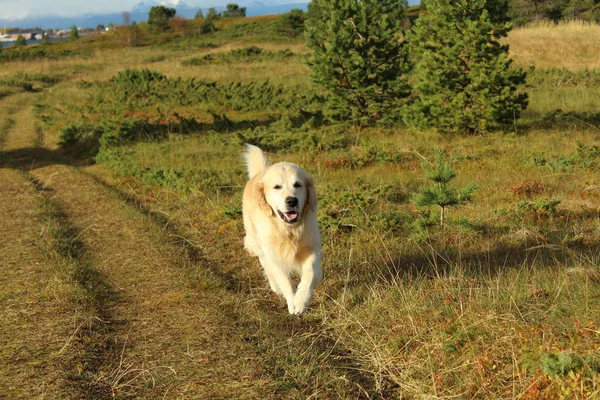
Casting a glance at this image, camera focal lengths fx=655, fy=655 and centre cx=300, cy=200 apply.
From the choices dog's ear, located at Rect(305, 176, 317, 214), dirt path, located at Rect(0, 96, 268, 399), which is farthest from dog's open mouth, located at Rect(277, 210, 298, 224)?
dirt path, located at Rect(0, 96, 268, 399)

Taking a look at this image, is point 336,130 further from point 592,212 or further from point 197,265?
point 197,265

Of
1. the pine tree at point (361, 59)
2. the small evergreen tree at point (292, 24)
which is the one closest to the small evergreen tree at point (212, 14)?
the small evergreen tree at point (292, 24)

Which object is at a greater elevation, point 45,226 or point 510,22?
point 510,22

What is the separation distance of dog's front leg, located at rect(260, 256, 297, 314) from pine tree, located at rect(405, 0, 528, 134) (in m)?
8.80

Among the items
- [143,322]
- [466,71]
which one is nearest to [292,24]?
[466,71]

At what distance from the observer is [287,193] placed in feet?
Answer: 16.8

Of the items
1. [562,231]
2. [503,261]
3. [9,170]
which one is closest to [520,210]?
[562,231]

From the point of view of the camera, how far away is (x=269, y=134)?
14.6 metres

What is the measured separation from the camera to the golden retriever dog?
5125 mm

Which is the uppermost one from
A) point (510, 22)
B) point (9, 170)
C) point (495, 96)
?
point (510, 22)

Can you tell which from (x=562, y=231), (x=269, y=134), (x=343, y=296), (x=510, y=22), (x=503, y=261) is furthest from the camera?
(x=269, y=134)

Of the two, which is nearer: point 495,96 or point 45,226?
point 45,226

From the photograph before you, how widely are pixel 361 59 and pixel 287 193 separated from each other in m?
10.4

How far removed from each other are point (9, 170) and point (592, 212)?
1049cm
